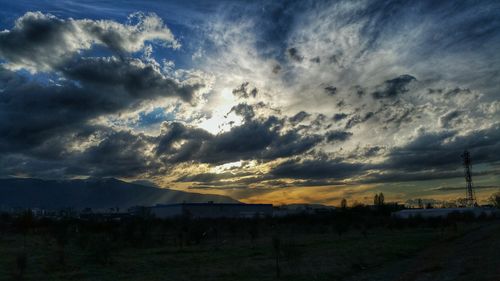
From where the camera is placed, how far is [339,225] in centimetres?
8288

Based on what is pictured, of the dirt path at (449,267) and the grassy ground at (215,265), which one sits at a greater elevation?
the grassy ground at (215,265)

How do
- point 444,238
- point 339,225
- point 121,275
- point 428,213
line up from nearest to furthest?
point 121,275
point 444,238
point 339,225
point 428,213

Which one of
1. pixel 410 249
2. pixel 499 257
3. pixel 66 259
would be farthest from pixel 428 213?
pixel 66 259

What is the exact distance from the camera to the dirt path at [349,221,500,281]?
3471 cm

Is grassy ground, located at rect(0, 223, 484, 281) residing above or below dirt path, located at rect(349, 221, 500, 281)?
above

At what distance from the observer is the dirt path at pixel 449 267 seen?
1367 inches

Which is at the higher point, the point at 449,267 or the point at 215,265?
the point at 215,265

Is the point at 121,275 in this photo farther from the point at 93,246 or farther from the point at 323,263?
the point at 323,263

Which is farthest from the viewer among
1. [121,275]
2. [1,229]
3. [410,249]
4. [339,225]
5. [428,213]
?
[428,213]

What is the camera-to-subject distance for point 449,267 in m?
40.5

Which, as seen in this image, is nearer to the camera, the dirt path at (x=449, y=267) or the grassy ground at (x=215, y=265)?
the dirt path at (x=449, y=267)

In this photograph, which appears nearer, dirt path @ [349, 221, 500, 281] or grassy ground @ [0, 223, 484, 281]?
dirt path @ [349, 221, 500, 281]

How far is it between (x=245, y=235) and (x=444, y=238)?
37.7 m

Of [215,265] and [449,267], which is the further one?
[215,265]
